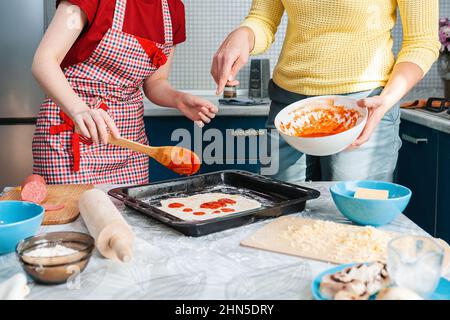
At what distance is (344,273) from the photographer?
0.89 meters

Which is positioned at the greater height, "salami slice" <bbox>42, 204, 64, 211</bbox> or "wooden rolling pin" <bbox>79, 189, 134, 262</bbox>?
"wooden rolling pin" <bbox>79, 189, 134, 262</bbox>

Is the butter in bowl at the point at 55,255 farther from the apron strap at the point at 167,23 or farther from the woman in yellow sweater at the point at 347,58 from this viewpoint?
the apron strap at the point at 167,23

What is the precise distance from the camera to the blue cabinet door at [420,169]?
2380mm

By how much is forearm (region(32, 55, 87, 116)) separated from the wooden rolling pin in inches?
18.8

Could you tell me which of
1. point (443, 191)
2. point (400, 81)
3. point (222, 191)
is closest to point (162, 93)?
point (222, 191)

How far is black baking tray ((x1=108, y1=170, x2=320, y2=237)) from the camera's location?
46.2 inches

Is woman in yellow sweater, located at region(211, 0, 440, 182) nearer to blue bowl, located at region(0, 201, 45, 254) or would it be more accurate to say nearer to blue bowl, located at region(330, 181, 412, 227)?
blue bowl, located at region(330, 181, 412, 227)

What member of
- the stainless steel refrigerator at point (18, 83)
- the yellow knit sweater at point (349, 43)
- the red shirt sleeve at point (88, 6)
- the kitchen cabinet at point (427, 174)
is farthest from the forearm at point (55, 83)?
the kitchen cabinet at point (427, 174)

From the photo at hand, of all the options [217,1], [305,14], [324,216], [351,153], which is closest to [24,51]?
[217,1]

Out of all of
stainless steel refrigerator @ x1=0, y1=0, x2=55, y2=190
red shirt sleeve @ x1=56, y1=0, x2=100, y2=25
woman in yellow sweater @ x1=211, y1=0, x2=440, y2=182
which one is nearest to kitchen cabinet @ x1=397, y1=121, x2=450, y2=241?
woman in yellow sweater @ x1=211, y1=0, x2=440, y2=182

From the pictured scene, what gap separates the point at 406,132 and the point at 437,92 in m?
0.68

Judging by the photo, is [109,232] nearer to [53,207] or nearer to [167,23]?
[53,207]

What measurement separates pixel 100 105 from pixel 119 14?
1.00 ft

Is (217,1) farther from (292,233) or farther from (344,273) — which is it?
(344,273)
